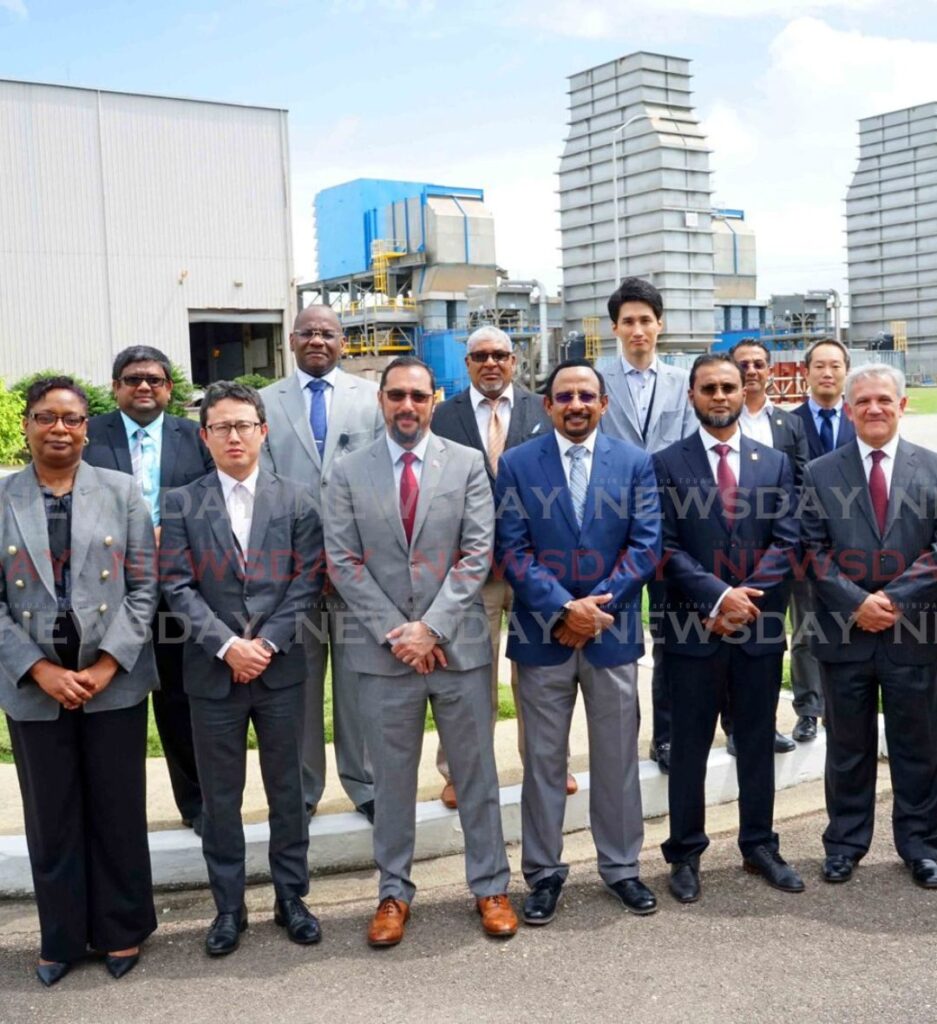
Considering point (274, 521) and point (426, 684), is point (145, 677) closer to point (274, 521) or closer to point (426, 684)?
point (274, 521)

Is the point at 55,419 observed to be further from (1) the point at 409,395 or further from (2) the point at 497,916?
Result: (2) the point at 497,916

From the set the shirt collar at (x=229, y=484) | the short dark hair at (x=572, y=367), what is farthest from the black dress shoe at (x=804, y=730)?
the shirt collar at (x=229, y=484)

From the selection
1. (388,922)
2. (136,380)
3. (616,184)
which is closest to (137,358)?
(136,380)

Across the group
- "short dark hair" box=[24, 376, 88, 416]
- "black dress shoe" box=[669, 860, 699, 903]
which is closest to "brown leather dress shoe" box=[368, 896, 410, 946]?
"black dress shoe" box=[669, 860, 699, 903]

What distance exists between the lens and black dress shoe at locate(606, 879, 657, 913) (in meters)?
4.37

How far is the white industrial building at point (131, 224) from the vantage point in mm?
32938

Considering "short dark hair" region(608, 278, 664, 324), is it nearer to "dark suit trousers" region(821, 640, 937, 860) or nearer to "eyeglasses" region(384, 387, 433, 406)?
"eyeglasses" region(384, 387, 433, 406)

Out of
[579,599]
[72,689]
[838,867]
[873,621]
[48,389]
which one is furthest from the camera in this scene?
[838,867]

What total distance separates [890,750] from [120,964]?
3.26 m

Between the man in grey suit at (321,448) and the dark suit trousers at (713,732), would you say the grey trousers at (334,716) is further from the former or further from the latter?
the dark suit trousers at (713,732)

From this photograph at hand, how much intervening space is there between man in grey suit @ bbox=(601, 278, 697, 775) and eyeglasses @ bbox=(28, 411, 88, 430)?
2554 millimetres

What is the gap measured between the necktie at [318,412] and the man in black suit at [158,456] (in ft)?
1.67

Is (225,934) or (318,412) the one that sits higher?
(318,412)

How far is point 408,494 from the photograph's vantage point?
4445mm
